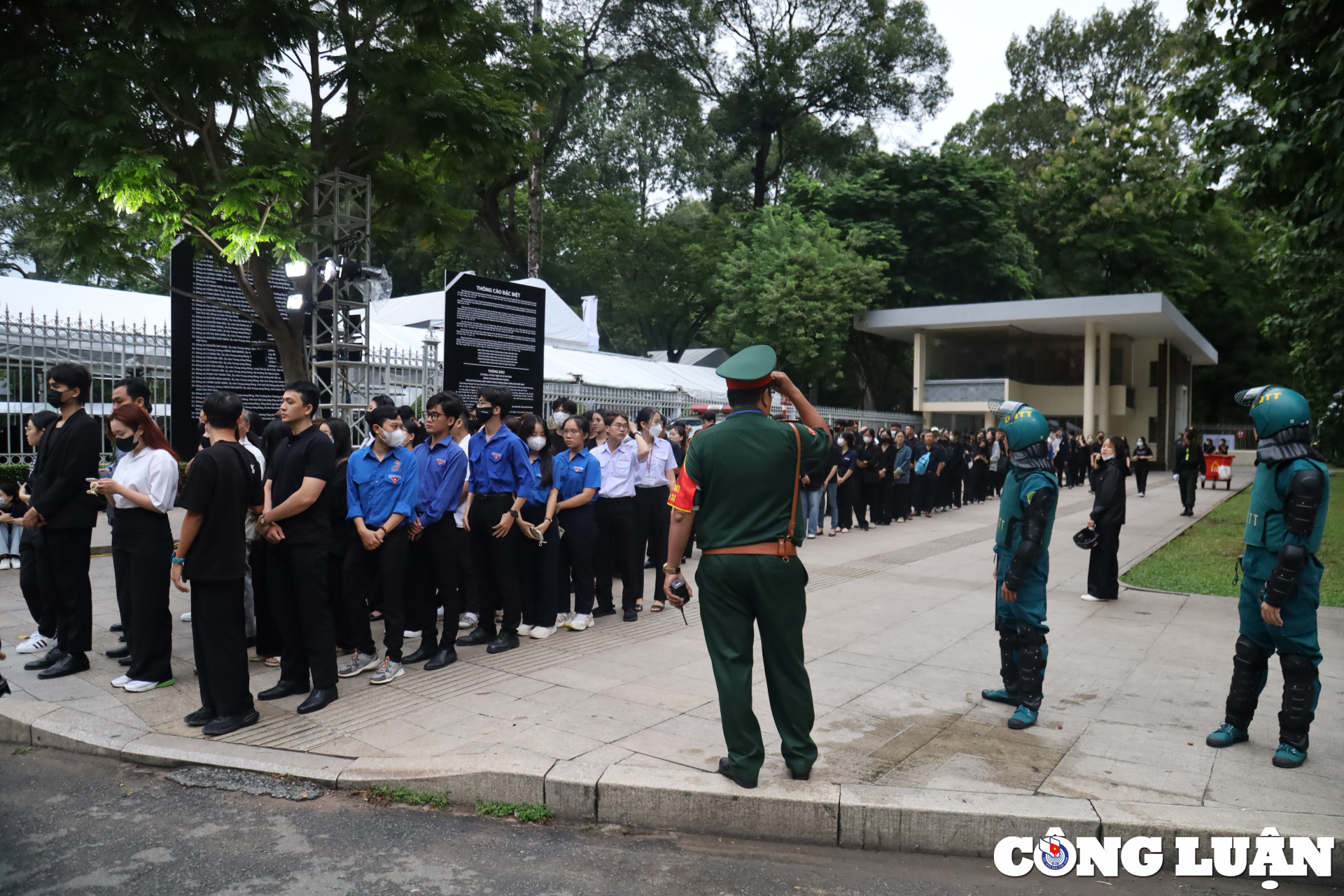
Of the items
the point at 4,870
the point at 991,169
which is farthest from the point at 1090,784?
the point at 991,169

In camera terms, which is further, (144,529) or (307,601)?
(144,529)

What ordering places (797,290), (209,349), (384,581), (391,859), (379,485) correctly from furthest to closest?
(797,290) < (209,349) < (384,581) < (379,485) < (391,859)

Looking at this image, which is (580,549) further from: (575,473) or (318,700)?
(318,700)

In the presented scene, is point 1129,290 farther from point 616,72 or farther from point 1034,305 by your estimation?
point 616,72

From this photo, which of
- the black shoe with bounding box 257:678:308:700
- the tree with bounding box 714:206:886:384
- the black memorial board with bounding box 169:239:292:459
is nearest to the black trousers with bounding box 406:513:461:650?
the black shoe with bounding box 257:678:308:700

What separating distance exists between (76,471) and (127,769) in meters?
2.30

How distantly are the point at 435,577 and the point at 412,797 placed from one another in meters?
2.45

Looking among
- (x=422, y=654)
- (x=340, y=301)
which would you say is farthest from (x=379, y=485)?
(x=340, y=301)

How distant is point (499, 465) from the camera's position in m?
6.95

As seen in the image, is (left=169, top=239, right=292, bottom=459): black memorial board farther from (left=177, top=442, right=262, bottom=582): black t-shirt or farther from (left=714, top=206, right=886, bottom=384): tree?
(left=714, top=206, right=886, bottom=384): tree

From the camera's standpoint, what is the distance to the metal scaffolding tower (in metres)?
11.1

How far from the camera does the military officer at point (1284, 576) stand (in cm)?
459

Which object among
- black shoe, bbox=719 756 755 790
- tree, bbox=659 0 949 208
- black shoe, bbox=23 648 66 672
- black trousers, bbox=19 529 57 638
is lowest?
black shoe, bbox=23 648 66 672

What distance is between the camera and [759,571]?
421 centimetres
